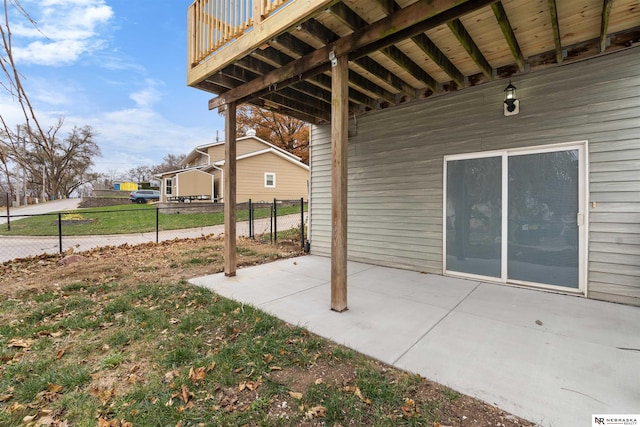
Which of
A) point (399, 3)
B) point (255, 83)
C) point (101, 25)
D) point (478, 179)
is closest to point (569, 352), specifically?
point (478, 179)

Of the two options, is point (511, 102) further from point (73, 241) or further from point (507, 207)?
point (73, 241)

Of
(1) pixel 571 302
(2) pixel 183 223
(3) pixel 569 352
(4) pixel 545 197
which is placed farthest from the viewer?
(2) pixel 183 223

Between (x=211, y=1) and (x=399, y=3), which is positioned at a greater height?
(x=211, y=1)

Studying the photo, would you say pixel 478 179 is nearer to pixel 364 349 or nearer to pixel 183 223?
pixel 364 349

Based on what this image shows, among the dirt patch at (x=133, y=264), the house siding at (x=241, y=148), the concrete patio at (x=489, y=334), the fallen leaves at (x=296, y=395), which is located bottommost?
the fallen leaves at (x=296, y=395)

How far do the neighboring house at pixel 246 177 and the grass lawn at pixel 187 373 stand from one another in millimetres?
13394

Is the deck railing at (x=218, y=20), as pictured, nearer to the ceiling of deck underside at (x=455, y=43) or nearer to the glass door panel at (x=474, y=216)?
the ceiling of deck underside at (x=455, y=43)

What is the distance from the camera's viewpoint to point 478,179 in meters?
4.29

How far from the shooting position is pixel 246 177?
16609 mm

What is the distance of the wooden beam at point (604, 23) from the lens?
263 cm

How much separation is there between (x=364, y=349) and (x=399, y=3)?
3.17 metres

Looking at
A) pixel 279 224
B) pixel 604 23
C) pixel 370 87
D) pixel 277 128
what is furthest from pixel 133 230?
pixel 277 128

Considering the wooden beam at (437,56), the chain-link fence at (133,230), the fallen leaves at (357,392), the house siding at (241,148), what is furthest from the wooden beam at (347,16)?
the house siding at (241,148)

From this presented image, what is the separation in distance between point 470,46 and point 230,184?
3.68m
